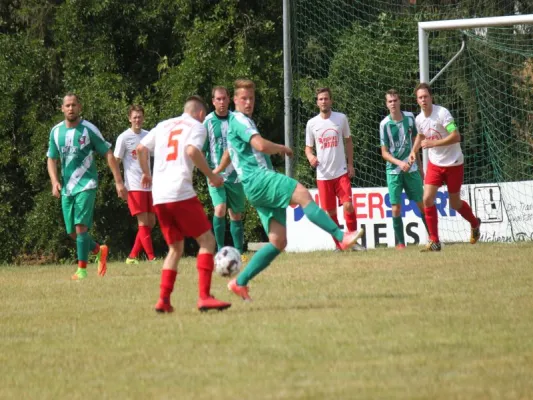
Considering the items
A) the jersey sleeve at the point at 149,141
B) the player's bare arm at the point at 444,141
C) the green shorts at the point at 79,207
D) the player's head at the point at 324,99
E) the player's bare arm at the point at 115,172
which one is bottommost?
the green shorts at the point at 79,207

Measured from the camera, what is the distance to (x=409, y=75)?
23.6 m

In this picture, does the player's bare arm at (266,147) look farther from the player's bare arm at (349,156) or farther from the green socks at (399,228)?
the green socks at (399,228)

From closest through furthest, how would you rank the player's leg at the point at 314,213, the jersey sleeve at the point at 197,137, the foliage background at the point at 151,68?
the jersey sleeve at the point at 197,137
the player's leg at the point at 314,213
the foliage background at the point at 151,68

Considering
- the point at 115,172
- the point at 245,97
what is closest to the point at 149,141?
the point at 245,97

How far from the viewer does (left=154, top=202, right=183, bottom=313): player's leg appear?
32.2 feet

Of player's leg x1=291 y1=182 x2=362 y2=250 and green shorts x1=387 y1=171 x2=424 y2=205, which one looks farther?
green shorts x1=387 y1=171 x2=424 y2=205

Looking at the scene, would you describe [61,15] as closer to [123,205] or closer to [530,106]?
[123,205]

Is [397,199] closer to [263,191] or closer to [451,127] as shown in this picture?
[451,127]

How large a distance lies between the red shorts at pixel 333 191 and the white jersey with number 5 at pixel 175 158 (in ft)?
22.6

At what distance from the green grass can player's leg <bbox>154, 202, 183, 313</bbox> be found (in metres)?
0.15

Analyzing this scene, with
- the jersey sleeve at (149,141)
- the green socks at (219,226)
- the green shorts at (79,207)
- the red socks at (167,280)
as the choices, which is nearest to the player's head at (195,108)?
the jersey sleeve at (149,141)

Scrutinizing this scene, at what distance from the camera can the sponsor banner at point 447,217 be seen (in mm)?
19406

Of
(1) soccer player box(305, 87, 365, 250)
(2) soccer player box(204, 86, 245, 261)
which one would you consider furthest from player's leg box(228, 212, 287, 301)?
(1) soccer player box(305, 87, 365, 250)

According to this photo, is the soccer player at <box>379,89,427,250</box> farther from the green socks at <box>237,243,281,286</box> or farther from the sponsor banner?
the green socks at <box>237,243,281,286</box>
